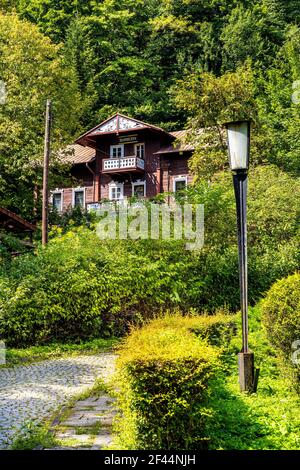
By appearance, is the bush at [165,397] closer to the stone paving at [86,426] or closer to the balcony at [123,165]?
the stone paving at [86,426]

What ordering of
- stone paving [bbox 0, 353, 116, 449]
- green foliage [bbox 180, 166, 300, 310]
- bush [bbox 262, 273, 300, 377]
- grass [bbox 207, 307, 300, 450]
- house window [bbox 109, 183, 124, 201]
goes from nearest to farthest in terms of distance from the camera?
grass [bbox 207, 307, 300, 450] → stone paving [bbox 0, 353, 116, 449] → bush [bbox 262, 273, 300, 377] → green foliage [bbox 180, 166, 300, 310] → house window [bbox 109, 183, 124, 201]

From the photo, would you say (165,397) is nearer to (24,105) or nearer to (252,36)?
(24,105)

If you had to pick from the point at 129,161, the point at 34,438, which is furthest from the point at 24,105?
the point at 34,438

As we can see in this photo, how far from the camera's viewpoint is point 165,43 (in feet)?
145

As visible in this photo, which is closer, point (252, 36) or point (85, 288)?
point (85, 288)

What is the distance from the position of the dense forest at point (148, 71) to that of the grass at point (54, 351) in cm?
1213

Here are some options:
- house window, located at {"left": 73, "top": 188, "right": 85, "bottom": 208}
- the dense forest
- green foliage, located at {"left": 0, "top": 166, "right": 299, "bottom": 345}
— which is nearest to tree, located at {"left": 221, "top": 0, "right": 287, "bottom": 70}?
the dense forest

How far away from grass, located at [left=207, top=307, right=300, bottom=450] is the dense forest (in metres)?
16.7

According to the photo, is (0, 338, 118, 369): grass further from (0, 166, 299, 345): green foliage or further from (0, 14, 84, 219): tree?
(0, 14, 84, 219): tree

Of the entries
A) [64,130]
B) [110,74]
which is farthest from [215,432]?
[110,74]

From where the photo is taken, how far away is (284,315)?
714 centimetres

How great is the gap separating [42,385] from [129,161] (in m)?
26.2

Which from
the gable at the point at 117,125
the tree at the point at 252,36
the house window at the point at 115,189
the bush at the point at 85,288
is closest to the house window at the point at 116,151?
the gable at the point at 117,125

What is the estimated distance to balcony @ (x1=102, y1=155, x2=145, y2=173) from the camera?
33875 mm
